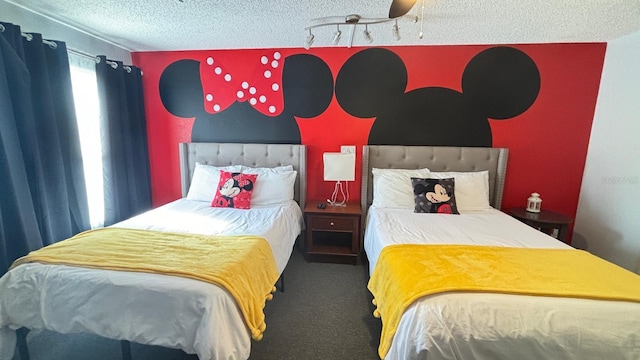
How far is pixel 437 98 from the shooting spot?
2.85 m

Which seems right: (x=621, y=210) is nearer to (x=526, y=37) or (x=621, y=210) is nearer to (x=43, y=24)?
(x=526, y=37)

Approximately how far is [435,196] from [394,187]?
384 mm

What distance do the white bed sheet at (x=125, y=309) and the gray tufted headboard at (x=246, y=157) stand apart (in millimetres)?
1796

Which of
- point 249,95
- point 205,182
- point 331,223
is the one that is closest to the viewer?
point 331,223

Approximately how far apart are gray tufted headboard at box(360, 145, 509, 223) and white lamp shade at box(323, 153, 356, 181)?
0.19 m

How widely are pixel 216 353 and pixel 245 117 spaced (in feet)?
8.02

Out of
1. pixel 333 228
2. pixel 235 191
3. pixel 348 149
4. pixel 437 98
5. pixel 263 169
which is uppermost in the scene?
pixel 437 98

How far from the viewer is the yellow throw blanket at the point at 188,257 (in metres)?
1.40

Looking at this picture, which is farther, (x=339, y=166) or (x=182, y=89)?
(x=182, y=89)

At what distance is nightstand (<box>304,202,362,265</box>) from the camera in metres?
2.71

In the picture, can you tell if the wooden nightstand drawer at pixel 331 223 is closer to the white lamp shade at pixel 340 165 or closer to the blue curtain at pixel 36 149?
the white lamp shade at pixel 340 165

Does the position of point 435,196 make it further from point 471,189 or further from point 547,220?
point 547,220

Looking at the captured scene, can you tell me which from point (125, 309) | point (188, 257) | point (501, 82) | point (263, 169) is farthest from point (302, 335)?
point (501, 82)

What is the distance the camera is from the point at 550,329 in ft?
3.67
